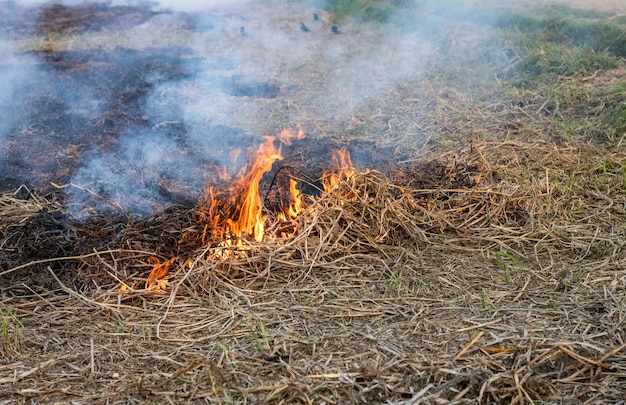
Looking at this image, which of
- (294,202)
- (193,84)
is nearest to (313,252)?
(294,202)

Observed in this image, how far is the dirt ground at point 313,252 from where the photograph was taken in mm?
2521

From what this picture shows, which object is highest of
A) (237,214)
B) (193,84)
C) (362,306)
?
(362,306)

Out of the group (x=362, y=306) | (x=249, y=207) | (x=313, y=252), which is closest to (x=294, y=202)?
(x=249, y=207)

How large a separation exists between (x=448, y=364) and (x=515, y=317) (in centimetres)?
54

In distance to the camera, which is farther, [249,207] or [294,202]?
[294,202]

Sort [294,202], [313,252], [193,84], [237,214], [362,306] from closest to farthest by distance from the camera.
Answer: [362,306]
[313,252]
[237,214]
[294,202]
[193,84]

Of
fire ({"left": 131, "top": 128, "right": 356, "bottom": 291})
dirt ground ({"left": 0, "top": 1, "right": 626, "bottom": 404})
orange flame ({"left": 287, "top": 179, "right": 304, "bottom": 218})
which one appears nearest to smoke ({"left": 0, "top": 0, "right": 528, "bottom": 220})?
dirt ground ({"left": 0, "top": 1, "right": 626, "bottom": 404})

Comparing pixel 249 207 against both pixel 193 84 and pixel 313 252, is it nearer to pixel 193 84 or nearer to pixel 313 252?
pixel 313 252

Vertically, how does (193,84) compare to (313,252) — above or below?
below

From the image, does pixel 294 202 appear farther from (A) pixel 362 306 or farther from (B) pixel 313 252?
(A) pixel 362 306

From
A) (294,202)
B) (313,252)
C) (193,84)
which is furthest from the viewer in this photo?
(193,84)

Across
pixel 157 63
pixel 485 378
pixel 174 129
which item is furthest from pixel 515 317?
pixel 157 63

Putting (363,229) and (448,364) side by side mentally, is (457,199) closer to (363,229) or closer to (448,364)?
(363,229)

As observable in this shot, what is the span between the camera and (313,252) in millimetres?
3455
